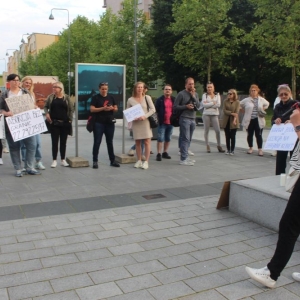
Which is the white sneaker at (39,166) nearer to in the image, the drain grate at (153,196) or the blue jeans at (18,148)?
the blue jeans at (18,148)

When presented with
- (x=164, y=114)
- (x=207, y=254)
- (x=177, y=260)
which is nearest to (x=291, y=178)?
(x=207, y=254)

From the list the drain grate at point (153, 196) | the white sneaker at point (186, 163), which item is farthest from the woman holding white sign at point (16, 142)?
the white sneaker at point (186, 163)

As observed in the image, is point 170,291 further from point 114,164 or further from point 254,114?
point 254,114

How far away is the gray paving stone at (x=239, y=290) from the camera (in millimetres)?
3201

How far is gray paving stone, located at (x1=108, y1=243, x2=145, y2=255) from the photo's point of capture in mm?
4035

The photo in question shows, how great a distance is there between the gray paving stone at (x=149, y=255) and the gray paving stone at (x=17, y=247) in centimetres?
112

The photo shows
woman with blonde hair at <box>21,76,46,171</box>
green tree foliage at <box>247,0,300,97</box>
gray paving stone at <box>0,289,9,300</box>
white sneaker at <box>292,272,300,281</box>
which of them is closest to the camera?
gray paving stone at <box>0,289,9,300</box>

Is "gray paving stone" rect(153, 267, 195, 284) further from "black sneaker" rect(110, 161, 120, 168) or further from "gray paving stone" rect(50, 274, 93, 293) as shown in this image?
"black sneaker" rect(110, 161, 120, 168)

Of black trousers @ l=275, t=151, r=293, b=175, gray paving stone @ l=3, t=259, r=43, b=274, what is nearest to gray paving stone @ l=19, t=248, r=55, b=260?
gray paving stone @ l=3, t=259, r=43, b=274

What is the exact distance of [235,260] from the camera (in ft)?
12.7

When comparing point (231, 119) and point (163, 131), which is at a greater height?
point (231, 119)

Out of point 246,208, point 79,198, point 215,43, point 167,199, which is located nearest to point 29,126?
point 79,198

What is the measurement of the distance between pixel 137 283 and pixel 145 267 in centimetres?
32

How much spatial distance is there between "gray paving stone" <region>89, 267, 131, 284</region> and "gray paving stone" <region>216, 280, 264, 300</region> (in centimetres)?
84
